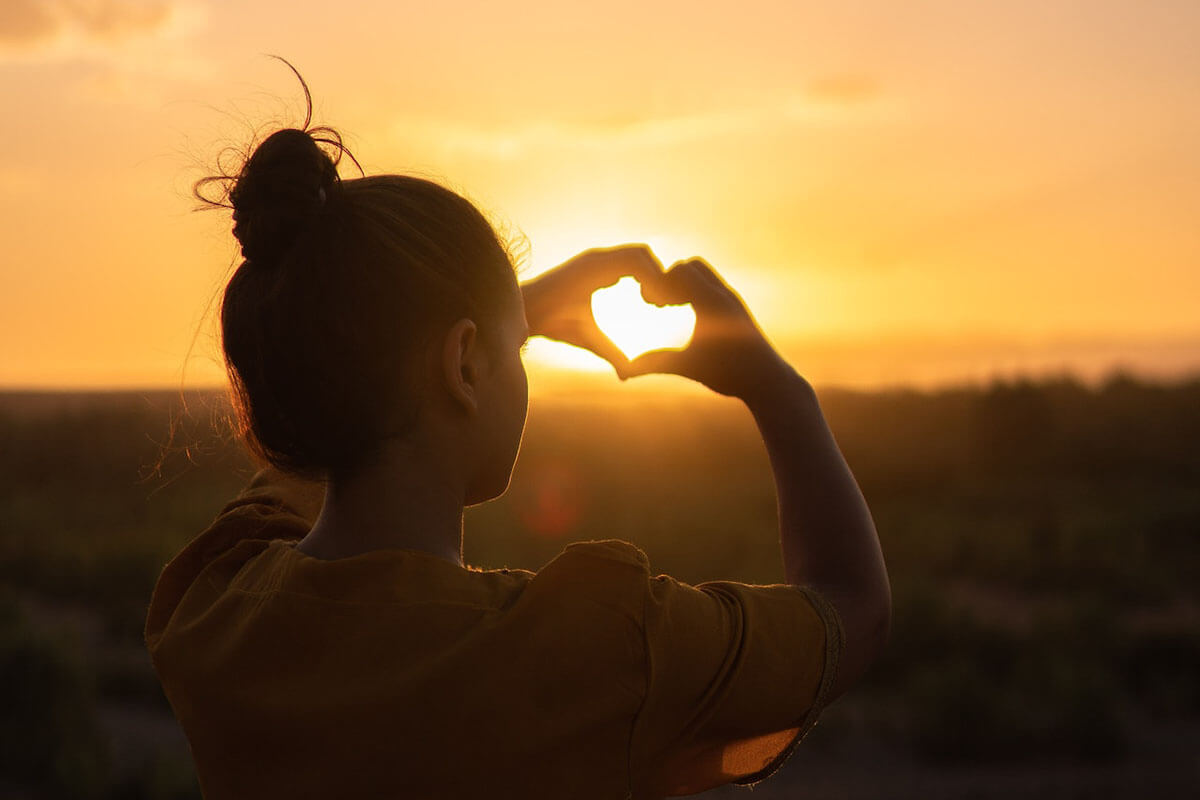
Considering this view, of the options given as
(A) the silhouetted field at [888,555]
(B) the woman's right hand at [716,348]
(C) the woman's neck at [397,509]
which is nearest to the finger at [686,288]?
(B) the woman's right hand at [716,348]

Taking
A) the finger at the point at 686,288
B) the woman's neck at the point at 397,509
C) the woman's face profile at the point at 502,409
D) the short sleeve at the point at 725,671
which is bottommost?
the short sleeve at the point at 725,671

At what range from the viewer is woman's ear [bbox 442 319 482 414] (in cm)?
121

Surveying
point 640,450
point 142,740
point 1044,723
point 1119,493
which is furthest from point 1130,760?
point 640,450

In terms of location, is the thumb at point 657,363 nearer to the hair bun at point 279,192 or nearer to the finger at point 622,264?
→ the finger at point 622,264

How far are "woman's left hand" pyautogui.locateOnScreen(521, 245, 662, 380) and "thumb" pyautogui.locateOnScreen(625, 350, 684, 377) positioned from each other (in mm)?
29

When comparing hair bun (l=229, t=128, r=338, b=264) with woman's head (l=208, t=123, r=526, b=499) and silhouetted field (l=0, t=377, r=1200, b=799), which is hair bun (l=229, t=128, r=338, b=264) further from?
silhouetted field (l=0, t=377, r=1200, b=799)

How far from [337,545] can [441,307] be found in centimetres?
27

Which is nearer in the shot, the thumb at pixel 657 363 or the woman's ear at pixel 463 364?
the woman's ear at pixel 463 364

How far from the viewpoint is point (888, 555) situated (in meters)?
17.8

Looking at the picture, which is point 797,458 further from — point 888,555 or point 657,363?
point 888,555

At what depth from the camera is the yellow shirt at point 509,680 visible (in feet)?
3.54

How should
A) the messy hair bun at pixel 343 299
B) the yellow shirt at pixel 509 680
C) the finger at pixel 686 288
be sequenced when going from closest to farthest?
1. the yellow shirt at pixel 509 680
2. the messy hair bun at pixel 343 299
3. the finger at pixel 686 288

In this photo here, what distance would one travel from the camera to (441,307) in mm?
1224

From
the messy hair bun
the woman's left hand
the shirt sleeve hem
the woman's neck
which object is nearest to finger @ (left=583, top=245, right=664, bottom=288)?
the woman's left hand
